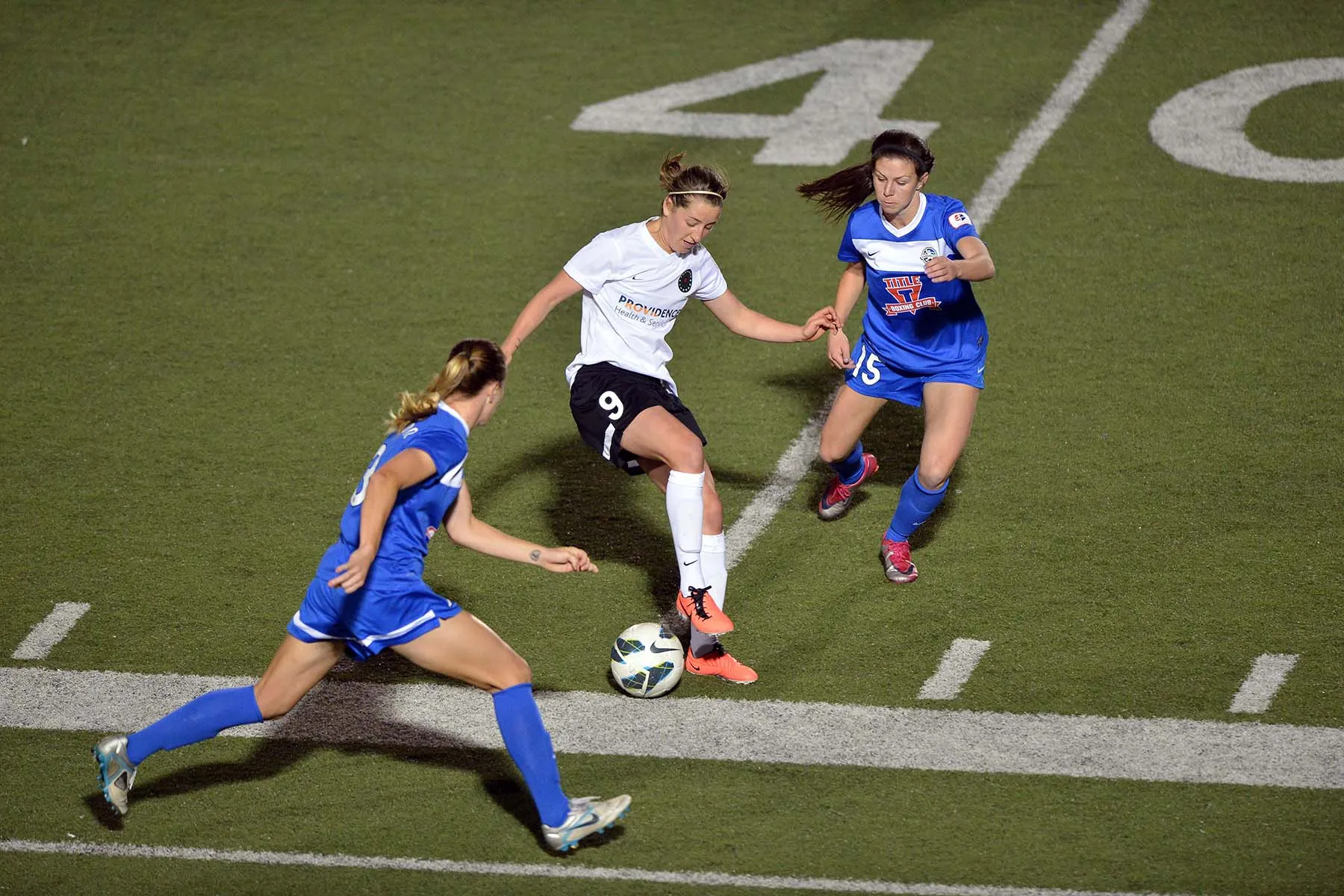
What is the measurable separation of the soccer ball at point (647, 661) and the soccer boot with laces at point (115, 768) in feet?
6.60

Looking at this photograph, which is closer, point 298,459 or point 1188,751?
point 1188,751

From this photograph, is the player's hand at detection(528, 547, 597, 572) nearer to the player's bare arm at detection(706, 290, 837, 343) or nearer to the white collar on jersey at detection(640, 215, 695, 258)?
the white collar on jersey at detection(640, 215, 695, 258)

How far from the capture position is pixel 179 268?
35.9ft

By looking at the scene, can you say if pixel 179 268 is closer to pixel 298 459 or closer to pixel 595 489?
pixel 298 459

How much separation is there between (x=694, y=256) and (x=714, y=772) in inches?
91.7

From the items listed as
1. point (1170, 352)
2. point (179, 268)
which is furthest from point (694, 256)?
point (179, 268)

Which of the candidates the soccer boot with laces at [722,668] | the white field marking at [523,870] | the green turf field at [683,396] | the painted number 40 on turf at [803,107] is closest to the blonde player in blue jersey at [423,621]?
the white field marking at [523,870]

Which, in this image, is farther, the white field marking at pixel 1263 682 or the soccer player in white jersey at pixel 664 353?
the soccer player in white jersey at pixel 664 353

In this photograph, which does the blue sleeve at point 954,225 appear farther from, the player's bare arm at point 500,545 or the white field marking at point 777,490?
the player's bare arm at point 500,545

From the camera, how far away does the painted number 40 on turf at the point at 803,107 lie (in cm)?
1243

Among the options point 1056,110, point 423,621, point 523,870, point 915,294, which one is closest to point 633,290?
point 915,294

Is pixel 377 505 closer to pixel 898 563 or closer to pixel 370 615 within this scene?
pixel 370 615

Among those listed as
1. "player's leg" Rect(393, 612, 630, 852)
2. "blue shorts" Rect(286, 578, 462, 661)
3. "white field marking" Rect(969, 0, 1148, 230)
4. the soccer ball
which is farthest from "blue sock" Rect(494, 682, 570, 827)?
"white field marking" Rect(969, 0, 1148, 230)

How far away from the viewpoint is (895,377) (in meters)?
7.76
